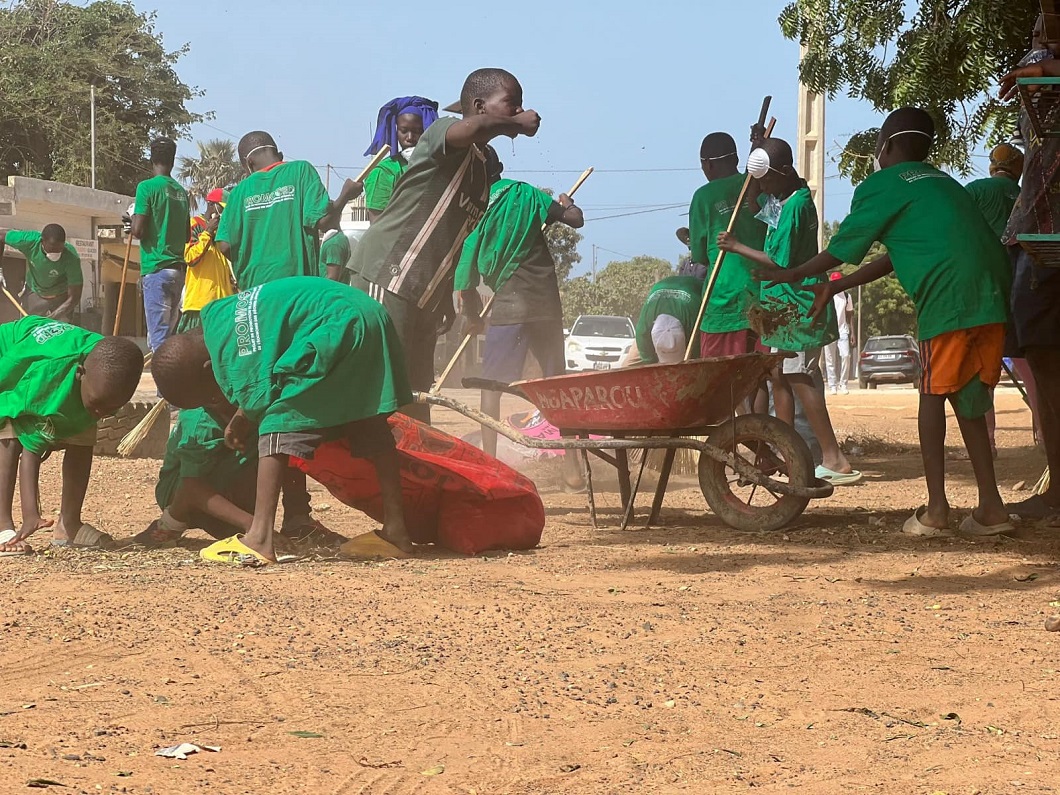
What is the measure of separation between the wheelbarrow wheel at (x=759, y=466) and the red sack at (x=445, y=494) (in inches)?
41.3

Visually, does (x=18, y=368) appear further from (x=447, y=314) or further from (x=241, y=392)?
(x=447, y=314)

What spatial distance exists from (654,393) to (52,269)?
7121mm

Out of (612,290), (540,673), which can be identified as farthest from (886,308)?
(540,673)

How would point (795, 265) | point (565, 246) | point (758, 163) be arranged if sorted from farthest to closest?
point (565, 246)
point (795, 265)
point (758, 163)

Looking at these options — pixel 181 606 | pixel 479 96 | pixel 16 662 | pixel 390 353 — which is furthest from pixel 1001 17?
pixel 16 662

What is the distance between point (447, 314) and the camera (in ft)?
21.2

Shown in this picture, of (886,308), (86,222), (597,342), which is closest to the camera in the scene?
(597,342)

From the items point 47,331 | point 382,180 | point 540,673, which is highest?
point 382,180

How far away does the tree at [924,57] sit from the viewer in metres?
8.52

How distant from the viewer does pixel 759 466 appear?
21.5ft

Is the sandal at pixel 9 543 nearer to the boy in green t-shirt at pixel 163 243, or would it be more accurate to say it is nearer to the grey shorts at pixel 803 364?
the boy in green t-shirt at pixel 163 243

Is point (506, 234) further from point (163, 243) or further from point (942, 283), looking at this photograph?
point (942, 283)

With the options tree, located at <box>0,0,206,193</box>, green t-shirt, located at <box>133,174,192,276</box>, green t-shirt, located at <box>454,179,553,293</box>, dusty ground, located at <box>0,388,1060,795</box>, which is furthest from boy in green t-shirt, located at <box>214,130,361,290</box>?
tree, located at <box>0,0,206,193</box>

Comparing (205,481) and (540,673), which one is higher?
(205,481)
